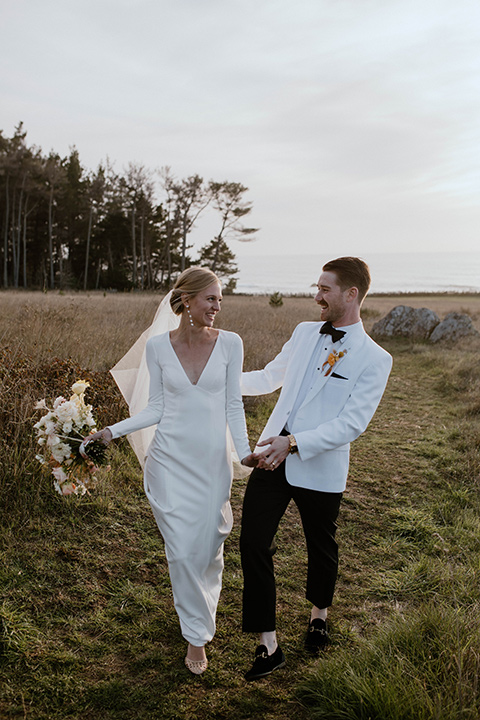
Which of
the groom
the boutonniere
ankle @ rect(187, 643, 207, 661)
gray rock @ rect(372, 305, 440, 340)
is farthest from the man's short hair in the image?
gray rock @ rect(372, 305, 440, 340)

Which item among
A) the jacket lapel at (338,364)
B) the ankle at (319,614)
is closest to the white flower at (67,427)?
the jacket lapel at (338,364)

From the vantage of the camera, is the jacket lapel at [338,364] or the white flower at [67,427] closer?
the jacket lapel at [338,364]

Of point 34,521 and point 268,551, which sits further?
point 34,521

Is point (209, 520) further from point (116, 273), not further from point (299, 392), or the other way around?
point (116, 273)

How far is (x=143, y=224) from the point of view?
45.7 meters

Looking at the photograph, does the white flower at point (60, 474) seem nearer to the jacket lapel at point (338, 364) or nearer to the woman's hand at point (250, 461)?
the woman's hand at point (250, 461)

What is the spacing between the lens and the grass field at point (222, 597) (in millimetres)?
2885

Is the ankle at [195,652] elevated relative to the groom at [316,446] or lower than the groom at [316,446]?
lower

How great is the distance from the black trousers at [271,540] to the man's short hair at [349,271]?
122 cm

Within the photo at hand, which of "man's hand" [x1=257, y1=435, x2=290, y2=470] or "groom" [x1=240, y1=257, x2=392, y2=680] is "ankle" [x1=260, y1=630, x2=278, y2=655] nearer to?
"groom" [x1=240, y1=257, x2=392, y2=680]

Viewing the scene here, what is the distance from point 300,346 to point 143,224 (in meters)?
44.5

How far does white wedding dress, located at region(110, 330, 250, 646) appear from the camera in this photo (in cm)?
327

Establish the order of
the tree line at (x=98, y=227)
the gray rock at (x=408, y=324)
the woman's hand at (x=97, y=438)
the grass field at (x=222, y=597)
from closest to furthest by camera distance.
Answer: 1. the grass field at (x=222, y=597)
2. the woman's hand at (x=97, y=438)
3. the gray rock at (x=408, y=324)
4. the tree line at (x=98, y=227)

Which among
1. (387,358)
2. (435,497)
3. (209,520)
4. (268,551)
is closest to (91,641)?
(209,520)
